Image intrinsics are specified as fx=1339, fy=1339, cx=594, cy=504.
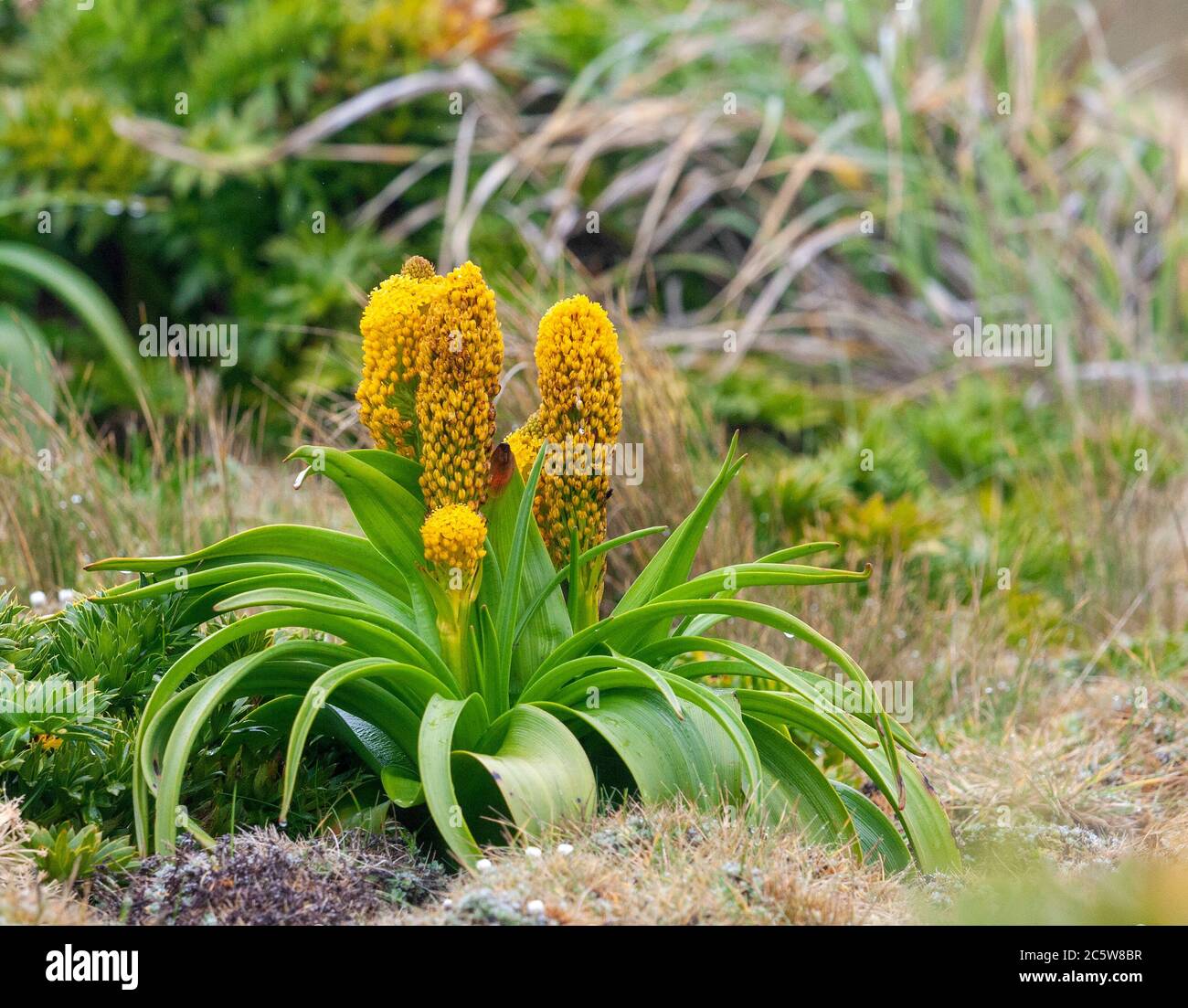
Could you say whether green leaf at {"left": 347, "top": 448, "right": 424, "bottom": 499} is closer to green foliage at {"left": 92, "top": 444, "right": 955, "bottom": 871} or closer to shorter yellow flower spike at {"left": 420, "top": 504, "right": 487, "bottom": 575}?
green foliage at {"left": 92, "top": 444, "right": 955, "bottom": 871}

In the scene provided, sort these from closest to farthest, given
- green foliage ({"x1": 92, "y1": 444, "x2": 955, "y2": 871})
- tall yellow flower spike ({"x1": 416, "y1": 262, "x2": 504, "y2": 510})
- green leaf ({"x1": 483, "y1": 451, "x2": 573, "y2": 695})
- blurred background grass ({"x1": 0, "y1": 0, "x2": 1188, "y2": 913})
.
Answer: green foliage ({"x1": 92, "y1": 444, "x2": 955, "y2": 871}) → tall yellow flower spike ({"x1": 416, "y1": 262, "x2": 504, "y2": 510}) → green leaf ({"x1": 483, "y1": 451, "x2": 573, "y2": 695}) → blurred background grass ({"x1": 0, "y1": 0, "x2": 1188, "y2": 913})

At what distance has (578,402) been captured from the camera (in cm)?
283

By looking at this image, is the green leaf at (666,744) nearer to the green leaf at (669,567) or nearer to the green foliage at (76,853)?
the green leaf at (669,567)

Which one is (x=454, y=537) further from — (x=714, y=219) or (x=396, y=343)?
A: (x=714, y=219)

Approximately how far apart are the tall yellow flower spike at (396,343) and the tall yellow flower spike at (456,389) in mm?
39

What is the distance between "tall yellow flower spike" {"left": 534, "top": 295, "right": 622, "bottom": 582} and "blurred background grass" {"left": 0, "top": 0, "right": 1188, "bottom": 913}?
7.35 ft

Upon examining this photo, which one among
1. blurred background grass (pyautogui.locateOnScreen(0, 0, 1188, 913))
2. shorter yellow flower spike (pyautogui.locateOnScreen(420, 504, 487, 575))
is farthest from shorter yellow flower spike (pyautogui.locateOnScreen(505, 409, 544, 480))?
blurred background grass (pyautogui.locateOnScreen(0, 0, 1188, 913))

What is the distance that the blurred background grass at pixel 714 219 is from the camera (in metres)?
5.94

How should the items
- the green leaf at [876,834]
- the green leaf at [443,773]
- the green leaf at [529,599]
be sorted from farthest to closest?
the green leaf at [529,599] → the green leaf at [876,834] → the green leaf at [443,773]

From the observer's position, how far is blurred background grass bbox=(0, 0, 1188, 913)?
5.94 meters

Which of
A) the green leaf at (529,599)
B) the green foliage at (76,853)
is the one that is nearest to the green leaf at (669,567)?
the green leaf at (529,599)
